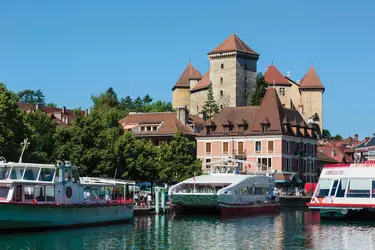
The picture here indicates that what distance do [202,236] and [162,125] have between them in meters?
71.3

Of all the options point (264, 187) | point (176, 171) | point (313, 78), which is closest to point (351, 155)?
point (313, 78)

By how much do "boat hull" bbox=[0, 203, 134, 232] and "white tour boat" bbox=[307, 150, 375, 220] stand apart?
17330 mm

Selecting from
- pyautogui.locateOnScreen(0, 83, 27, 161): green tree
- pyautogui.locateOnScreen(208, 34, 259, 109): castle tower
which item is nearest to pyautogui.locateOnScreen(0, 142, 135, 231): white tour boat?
pyautogui.locateOnScreen(0, 83, 27, 161): green tree

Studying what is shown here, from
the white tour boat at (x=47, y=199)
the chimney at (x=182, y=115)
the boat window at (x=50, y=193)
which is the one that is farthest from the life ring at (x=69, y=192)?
the chimney at (x=182, y=115)

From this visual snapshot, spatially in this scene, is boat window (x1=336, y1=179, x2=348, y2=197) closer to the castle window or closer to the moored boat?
the moored boat

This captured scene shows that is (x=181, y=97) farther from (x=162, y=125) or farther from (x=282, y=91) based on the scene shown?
(x=162, y=125)

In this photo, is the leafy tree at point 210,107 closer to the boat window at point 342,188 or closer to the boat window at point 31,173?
the boat window at point 342,188

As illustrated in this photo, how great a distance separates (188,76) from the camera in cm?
16875

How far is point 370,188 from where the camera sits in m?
60.8

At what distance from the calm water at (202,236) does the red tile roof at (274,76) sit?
98939 millimetres

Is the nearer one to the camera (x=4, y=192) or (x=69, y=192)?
(x=4, y=192)

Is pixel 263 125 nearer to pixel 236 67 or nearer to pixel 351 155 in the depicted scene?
pixel 236 67

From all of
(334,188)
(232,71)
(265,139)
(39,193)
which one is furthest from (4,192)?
(232,71)

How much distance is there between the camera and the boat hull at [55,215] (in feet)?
149
